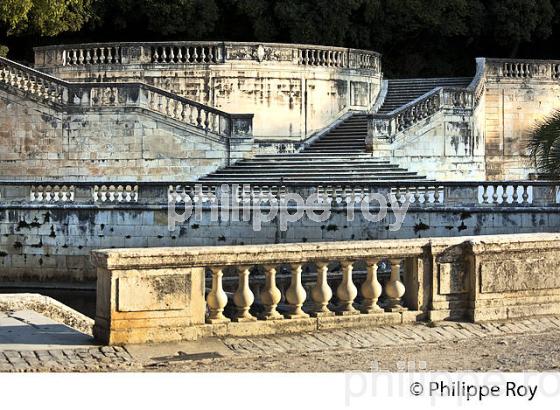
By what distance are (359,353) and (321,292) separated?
912 millimetres

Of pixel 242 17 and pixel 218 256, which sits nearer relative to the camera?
pixel 218 256

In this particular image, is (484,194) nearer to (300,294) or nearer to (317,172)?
(317,172)

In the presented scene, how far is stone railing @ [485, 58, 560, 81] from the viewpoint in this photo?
34125 mm

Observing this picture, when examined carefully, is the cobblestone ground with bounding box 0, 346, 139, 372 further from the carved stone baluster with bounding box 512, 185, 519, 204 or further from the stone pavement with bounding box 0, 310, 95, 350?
the carved stone baluster with bounding box 512, 185, 519, 204

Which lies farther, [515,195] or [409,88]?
[409,88]

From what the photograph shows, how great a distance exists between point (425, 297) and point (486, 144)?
2286cm

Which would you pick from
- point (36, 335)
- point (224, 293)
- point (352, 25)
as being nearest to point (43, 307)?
point (36, 335)

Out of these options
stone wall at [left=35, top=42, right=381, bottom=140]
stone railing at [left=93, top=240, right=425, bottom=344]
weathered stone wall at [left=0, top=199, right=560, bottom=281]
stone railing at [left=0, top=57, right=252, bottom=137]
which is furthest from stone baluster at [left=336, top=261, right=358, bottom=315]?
stone wall at [left=35, top=42, right=381, bottom=140]

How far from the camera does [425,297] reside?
11.9 m

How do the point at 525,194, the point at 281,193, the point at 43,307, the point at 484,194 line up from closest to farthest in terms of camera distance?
the point at 43,307 < the point at 525,194 < the point at 484,194 < the point at 281,193

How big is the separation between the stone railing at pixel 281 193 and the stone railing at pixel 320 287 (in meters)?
10.8

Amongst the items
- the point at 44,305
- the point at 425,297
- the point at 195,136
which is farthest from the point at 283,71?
the point at 425,297

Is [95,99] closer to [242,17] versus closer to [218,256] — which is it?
[242,17]

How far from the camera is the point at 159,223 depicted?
77.5 ft
